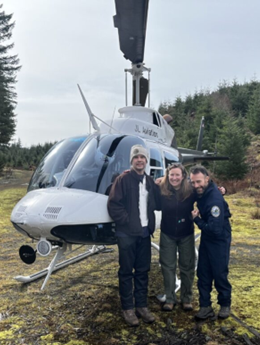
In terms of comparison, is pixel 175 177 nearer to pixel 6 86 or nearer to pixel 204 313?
pixel 204 313

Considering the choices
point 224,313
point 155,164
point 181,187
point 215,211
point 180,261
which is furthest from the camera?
point 155,164

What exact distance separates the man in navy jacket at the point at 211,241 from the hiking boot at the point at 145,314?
0.43m

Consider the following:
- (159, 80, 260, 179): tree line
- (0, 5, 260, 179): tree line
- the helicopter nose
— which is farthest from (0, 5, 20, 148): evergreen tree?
the helicopter nose

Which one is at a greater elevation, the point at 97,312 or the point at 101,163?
the point at 101,163

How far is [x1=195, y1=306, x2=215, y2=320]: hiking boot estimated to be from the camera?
8.94 feet

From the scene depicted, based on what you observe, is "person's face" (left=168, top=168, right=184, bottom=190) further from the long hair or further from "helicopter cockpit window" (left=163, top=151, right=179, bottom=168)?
"helicopter cockpit window" (left=163, top=151, right=179, bottom=168)

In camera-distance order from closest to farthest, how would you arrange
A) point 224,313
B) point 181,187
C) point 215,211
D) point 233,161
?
1. point 215,211
2. point 224,313
3. point 181,187
4. point 233,161

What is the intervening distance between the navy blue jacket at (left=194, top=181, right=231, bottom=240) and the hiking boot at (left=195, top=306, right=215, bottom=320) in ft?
2.16

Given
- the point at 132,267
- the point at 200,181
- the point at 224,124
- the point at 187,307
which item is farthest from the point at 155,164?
the point at 224,124

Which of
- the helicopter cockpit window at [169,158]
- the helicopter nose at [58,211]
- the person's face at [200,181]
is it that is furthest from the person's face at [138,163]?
the helicopter cockpit window at [169,158]

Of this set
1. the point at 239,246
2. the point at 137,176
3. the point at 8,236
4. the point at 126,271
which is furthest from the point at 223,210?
the point at 8,236

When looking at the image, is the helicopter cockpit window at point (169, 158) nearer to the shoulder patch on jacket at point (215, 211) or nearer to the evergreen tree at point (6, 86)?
the shoulder patch on jacket at point (215, 211)

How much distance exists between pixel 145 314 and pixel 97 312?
51 cm

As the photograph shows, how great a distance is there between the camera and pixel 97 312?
2938 mm
